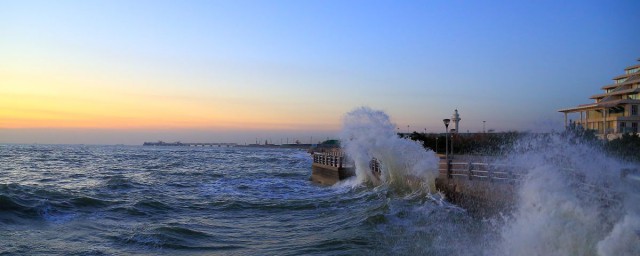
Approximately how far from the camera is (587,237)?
750 centimetres

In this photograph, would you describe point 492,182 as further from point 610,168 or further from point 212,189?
point 212,189

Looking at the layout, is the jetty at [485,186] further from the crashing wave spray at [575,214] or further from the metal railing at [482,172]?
the crashing wave spray at [575,214]

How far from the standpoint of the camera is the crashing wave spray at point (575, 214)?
686 centimetres

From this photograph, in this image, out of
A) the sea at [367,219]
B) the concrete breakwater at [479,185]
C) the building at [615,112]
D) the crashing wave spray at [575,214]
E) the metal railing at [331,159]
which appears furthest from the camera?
the building at [615,112]

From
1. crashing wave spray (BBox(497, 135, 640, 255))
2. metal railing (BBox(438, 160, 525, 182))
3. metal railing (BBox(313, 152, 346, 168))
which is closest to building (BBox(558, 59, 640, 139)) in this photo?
metal railing (BBox(313, 152, 346, 168))

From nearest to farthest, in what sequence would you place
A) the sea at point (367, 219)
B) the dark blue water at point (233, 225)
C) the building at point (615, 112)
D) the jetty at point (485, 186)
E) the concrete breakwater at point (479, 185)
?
1. the sea at point (367, 219)
2. the jetty at point (485, 186)
3. the dark blue water at point (233, 225)
4. the concrete breakwater at point (479, 185)
5. the building at point (615, 112)

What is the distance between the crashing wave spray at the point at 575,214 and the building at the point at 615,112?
42534 millimetres

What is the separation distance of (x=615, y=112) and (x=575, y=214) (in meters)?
56.9

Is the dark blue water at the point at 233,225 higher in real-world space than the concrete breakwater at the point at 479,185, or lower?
lower

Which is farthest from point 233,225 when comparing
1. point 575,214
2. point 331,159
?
point 331,159

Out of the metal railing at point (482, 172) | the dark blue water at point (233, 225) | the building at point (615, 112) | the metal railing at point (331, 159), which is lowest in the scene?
the dark blue water at point (233, 225)

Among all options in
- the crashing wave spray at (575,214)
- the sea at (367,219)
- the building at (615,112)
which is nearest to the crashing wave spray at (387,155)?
the sea at (367,219)

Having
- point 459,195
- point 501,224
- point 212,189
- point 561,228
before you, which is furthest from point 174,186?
point 561,228

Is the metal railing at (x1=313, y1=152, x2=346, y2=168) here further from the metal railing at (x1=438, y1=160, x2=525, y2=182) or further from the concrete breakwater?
the metal railing at (x1=438, y1=160, x2=525, y2=182)
